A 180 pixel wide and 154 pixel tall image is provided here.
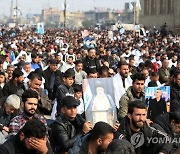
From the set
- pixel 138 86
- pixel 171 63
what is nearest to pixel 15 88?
Answer: pixel 138 86

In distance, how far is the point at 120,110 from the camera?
636cm

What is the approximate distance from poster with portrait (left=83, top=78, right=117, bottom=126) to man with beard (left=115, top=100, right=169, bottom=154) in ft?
1.80

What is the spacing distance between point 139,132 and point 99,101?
99 cm

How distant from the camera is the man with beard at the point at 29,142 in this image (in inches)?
165

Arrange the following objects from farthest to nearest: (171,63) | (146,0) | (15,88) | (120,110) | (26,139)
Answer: (146,0) < (171,63) < (15,88) < (120,110) < (26,139)

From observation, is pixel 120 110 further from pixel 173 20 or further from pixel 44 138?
pixel 173 20

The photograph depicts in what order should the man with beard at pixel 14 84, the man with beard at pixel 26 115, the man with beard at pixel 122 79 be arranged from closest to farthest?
1. the man with beard at pixel 26 115
2. the man with beard at pixel 122 79
3. the man with beard at pixel 14 84

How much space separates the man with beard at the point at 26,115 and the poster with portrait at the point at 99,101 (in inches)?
23.2

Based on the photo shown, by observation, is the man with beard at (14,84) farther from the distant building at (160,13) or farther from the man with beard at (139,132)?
the distant building at (160,13)

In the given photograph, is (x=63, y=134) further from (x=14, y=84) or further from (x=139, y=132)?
(x=14, y=84)

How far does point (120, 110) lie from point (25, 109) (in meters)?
1.27

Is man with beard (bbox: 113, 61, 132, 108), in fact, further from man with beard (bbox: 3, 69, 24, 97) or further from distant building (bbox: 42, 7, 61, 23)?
distant building (bbox: 42, 7, 61, 23)

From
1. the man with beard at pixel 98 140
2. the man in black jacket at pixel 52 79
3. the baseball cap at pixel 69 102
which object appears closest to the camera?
the man with beard at pixel 98 140

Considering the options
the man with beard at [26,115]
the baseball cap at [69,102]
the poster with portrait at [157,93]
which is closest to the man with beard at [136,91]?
the poster with portrait at [157,93]
